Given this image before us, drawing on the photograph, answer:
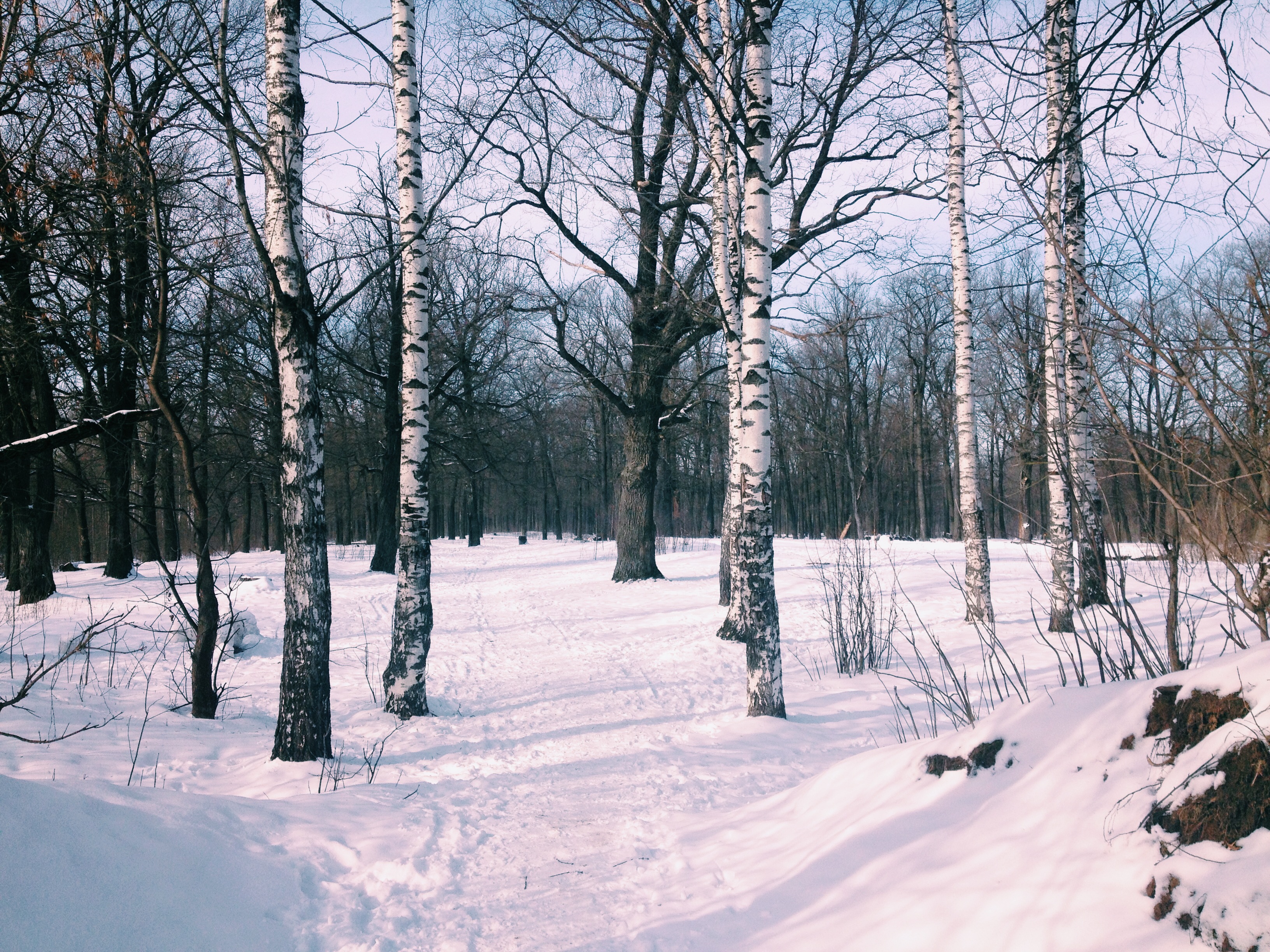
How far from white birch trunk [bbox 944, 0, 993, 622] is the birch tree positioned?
4.59m

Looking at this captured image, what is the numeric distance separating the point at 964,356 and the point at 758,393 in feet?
16.9

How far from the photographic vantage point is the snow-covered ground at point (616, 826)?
2.33 metres

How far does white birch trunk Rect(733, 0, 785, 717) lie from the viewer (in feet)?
19.0

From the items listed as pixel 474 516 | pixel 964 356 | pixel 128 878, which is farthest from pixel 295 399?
pixel 474 516

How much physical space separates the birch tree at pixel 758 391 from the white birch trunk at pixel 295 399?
3257mm

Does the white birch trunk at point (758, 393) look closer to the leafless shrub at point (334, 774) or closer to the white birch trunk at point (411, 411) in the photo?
the white birch trunk at point (411, 411)

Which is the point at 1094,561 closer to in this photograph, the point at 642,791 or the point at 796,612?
the point at 642,791

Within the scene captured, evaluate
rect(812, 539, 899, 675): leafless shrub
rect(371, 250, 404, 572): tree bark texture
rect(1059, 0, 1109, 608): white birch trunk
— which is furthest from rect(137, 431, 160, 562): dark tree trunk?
rect(371, 250, 404, 572): tree bark texture

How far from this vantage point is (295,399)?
5.17 metres

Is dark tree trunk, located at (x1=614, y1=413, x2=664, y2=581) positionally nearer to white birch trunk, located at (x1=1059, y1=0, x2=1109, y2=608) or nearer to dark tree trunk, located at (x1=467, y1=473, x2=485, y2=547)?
white birch trunk, located at (x1=1059, y1=0, x2=1109, y2=608)

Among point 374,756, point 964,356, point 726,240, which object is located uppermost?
point 726,240

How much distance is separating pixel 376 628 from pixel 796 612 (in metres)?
6.88

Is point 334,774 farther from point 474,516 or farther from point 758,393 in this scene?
point 474,516

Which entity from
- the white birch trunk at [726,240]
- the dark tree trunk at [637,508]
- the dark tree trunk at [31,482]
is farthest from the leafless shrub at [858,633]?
the dark tree trunk at [31,482]
